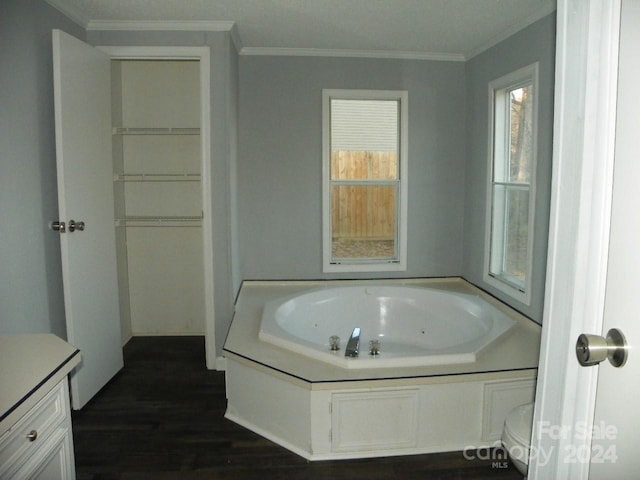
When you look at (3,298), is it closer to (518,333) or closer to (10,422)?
(10,422)

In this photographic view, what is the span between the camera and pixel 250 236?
13.8ft

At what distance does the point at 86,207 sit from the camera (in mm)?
2949

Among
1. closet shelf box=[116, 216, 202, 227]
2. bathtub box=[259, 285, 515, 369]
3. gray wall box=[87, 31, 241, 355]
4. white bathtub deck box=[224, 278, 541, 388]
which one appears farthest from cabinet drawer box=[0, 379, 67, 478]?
closet shelf box=[116, 216, 202, 227]

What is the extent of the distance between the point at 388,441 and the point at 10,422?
→ 1758 mm

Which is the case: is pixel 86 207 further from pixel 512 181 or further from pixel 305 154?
pixel 512 181

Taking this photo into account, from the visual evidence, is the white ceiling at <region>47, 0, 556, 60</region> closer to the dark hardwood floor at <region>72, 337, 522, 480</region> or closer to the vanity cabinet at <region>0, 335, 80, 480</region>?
the vanity cabinet at <region>0, 335, 80, 480</region>

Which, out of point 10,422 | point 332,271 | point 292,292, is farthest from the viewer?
point 332,271

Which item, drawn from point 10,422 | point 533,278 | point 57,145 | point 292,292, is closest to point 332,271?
point 292,292

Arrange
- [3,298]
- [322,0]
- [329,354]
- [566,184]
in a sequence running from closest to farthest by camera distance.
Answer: [566,184] < [3,298] < [329,354] < [322,0]

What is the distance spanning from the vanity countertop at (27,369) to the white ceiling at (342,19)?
2062mm

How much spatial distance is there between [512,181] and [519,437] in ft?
6.94

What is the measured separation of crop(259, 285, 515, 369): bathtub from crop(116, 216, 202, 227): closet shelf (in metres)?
1.07

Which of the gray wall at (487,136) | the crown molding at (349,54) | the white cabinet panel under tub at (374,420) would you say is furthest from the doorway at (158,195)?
the gray wall at (487,136)

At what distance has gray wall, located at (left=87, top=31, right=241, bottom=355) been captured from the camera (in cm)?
331
